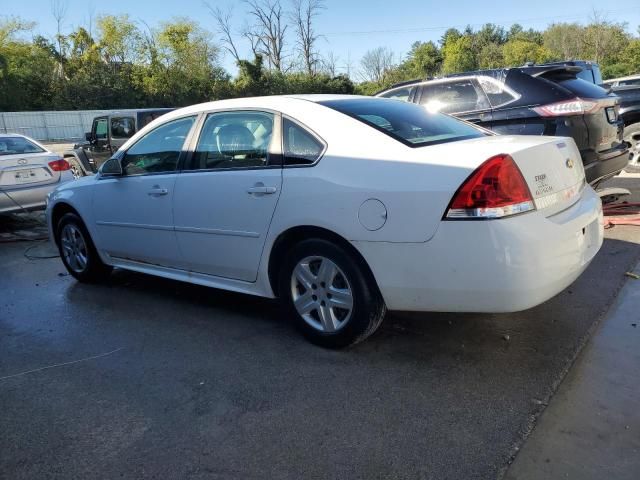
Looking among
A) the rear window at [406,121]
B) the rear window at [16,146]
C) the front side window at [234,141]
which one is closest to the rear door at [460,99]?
the rear window at [406,121]

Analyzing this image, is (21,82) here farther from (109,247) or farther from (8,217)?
(109,247)

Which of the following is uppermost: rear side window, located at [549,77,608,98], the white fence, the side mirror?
the white fence

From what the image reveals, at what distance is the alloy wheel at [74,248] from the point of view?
17.1 feet

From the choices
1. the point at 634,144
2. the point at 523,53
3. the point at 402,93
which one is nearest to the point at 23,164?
the point at 402,93

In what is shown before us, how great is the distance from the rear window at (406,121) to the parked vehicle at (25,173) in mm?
5718

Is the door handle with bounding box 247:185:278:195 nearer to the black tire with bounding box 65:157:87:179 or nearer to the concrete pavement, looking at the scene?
the concrete pavement

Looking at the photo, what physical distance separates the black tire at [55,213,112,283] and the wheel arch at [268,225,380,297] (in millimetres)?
2339

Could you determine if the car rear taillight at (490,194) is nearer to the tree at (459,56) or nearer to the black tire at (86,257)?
the black tire at (86,257)

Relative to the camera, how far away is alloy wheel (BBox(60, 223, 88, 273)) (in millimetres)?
5227

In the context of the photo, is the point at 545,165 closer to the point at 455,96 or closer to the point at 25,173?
the point at 455,96

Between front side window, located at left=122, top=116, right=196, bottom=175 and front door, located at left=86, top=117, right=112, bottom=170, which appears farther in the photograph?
front door, located at left=86, top=117, right=112, bottom=170

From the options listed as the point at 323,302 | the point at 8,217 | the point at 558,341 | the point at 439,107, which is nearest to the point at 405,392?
the point at 323,302

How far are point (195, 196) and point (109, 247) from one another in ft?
4.61

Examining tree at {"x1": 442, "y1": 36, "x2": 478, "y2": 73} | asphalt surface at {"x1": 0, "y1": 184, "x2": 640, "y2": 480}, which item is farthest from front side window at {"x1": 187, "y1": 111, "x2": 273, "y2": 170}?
tree at {"x1": 442, "y1": 36, "x2": 478, "y2": 73}
